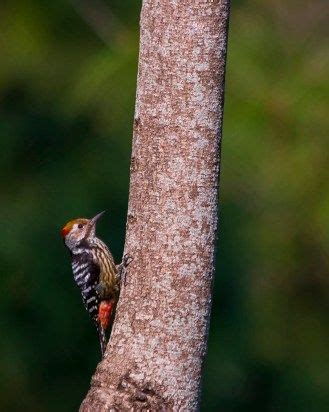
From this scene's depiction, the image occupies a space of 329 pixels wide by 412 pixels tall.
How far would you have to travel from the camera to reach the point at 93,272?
18.9 ft

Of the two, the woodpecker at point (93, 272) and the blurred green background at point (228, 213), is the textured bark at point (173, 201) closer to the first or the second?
the woodpecker at point (93, 272)

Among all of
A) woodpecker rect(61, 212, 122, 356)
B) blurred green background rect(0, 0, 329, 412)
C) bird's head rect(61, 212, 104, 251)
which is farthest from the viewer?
blurred green background rect(0, 0, 329, 412)

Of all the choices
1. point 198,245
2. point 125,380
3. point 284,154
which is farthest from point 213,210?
point 284,154

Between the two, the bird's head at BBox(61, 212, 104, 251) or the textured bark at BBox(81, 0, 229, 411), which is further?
the bird's head at BBox(61, 212, 104, 251)

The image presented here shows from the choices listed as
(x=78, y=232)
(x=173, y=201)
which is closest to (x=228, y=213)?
(x=78, y=232)

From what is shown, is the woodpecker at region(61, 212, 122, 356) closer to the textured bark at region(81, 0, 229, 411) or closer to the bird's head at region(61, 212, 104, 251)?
the bird's head at region(61, 212, 104, 251)

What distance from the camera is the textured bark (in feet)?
13.1

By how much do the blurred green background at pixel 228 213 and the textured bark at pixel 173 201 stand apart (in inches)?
150

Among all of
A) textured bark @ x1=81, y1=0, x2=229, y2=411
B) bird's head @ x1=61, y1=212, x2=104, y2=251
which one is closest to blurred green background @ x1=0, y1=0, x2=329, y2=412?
bird's head @ x1=61, y1=212, x2=104, y2=251

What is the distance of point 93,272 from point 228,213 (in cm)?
258

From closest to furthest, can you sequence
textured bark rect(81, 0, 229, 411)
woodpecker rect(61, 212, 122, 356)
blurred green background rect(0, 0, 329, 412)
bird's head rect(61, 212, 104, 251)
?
1. textured bark rect(81, 0, 229, 411)
2. woodpecker rect(61, 212, 122, 356)
3. bird's head rect(61, 212, 104, 251)
4. blurred green background rect(0, 0, 329, 412)

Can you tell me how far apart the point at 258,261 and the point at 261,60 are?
1.44m

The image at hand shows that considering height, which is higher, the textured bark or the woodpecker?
the textured bark

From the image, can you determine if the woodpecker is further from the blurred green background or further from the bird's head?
the blurred green background
